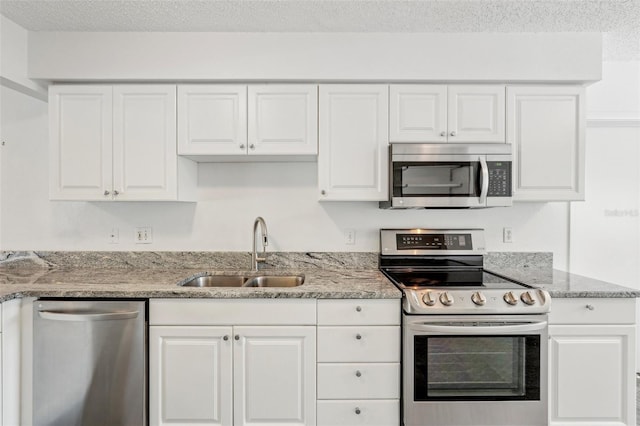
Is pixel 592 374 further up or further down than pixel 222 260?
further down

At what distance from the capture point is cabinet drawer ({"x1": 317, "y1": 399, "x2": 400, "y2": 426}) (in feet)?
6.63

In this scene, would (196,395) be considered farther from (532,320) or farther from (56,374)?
(532,320)

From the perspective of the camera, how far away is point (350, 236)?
2.72m

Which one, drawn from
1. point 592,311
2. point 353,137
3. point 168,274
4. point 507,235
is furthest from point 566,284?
point 168,274

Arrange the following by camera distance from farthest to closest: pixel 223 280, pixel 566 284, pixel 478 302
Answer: pixel 223 280, pixel 566 284, pixel 478 302

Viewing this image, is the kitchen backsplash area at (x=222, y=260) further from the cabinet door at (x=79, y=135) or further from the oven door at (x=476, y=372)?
the oven door at (x=476, y=372)

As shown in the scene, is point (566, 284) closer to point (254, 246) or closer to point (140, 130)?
point (254, 246)

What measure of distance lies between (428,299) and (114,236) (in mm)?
2139

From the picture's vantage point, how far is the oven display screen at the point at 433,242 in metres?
2.64

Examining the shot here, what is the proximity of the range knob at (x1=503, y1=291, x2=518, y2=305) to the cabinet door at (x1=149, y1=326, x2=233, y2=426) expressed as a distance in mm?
1421

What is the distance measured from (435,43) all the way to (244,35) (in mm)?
1148

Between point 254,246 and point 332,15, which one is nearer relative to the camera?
point 332,15

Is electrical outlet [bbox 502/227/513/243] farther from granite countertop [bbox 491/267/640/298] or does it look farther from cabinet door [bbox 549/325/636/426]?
cabinet door [bbox 549/325/636/426]

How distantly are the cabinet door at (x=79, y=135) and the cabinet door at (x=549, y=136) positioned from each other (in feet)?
8.01
